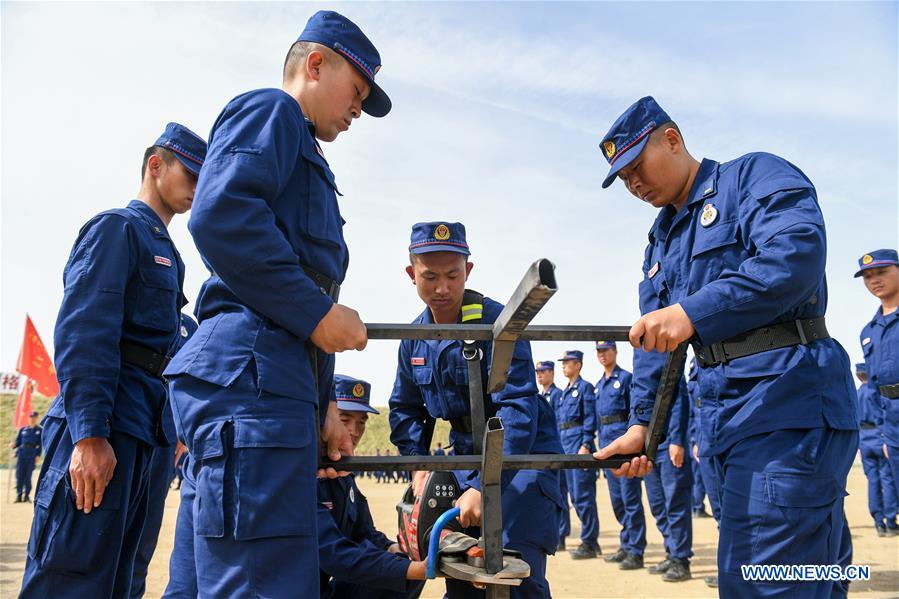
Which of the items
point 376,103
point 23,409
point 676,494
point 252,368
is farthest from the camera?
point 23,409

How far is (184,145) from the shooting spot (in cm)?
401

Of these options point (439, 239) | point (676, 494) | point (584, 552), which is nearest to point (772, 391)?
point (439, 239)

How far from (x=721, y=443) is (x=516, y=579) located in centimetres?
95

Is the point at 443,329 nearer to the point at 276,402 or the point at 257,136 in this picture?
the point at 276,402

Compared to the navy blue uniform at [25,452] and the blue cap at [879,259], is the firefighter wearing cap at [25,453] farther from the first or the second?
the blue cap at [879,259]

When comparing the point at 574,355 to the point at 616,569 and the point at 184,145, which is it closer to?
the point at 616,569

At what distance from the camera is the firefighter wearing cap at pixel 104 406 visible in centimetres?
307

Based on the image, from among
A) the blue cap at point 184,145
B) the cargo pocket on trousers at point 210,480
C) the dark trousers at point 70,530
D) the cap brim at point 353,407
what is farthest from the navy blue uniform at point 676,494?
the cargo pocket on trousers at point 210,480

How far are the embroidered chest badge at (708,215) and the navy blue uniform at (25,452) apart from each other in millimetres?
22285

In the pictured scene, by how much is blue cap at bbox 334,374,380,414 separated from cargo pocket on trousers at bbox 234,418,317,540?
8.25 feet

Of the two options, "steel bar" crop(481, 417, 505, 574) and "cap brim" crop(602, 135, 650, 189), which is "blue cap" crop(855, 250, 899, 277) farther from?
"steel bar" crop(481, 417, 505, 574)

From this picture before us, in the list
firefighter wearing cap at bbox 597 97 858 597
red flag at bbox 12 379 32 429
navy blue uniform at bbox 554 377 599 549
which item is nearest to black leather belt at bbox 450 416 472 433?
firefighter wearing cap at bbox 597 97 858 597

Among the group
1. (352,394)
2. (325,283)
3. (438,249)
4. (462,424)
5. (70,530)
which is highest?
(438,249)

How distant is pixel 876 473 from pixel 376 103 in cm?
1197
